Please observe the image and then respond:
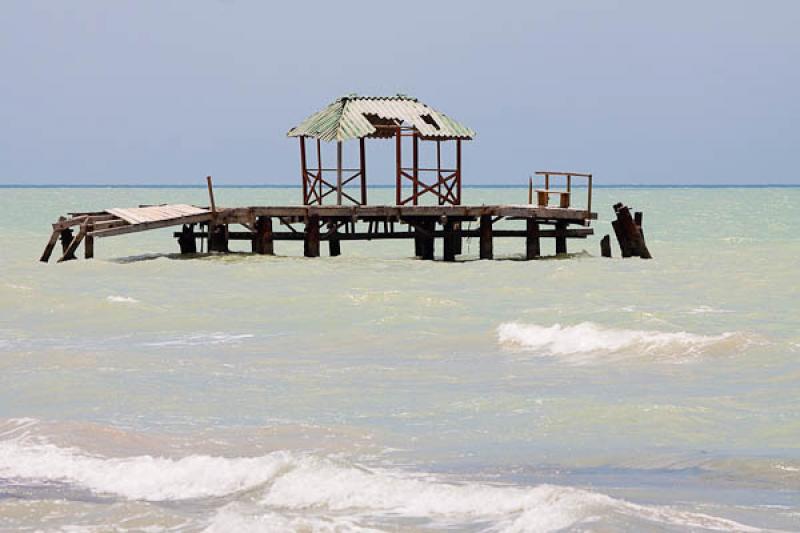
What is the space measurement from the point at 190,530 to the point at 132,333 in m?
10.9

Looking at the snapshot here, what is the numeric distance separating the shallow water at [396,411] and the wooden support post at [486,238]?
7642 millimetres

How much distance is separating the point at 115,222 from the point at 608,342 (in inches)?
652

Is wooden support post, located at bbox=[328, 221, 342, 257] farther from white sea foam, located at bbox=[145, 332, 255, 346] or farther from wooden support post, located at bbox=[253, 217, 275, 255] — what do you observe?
white sea foam, located at bbox=[145, 332, 255, 346]

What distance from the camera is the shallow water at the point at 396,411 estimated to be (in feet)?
27.2

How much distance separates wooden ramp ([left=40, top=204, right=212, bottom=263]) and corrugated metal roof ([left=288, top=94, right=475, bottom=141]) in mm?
3557

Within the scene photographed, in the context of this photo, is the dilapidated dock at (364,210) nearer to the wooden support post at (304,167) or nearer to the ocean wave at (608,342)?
the wooden support post at (304,167)

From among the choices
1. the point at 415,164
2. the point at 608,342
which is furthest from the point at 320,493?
the point at 415,164

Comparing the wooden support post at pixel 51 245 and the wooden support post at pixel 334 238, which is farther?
the wooden support post at pixel 334 238

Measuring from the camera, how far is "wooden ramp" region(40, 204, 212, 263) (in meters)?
29.8

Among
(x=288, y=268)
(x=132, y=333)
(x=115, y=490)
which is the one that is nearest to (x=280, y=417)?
(x=115, y=490)

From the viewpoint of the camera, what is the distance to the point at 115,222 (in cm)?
3045

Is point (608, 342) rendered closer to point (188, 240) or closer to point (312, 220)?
point (312, 220)

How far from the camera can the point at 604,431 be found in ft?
35.9

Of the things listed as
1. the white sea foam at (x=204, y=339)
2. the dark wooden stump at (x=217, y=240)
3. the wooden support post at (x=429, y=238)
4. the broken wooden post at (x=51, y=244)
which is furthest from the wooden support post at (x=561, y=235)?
the white sea foam at (x=204, y=339)
